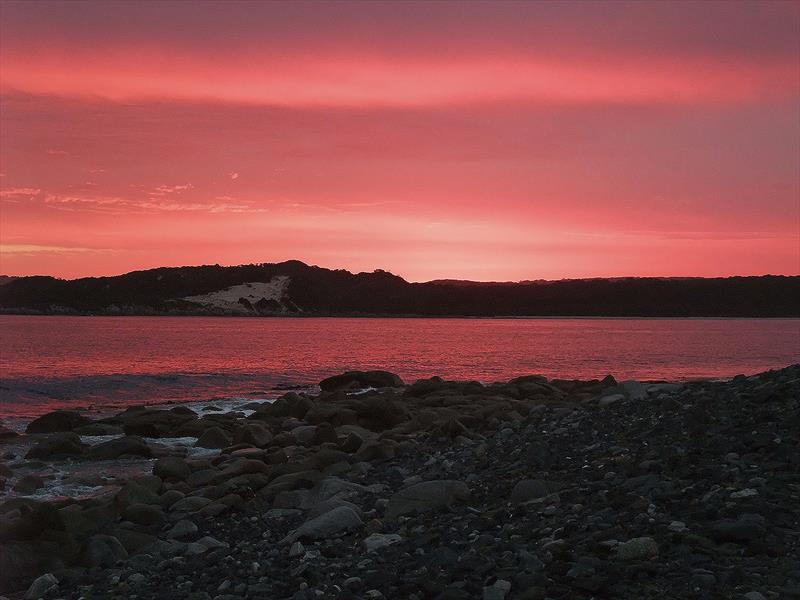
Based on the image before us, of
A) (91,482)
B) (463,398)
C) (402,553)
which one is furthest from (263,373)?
(402,553)

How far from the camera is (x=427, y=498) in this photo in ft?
32.4

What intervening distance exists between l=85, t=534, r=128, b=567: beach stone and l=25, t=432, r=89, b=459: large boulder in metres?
9.39

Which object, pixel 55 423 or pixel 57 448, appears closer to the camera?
pixel 57 448

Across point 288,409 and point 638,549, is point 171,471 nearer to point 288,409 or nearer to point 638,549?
point 288,409

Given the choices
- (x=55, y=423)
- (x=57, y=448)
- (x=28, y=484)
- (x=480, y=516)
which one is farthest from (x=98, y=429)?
(x=480, y=516)

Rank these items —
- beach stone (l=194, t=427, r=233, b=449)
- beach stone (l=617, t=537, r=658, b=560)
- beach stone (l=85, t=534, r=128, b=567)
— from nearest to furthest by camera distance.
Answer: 1. beach stone (l=617, t=537, r=658, b=560)
2. beach stone (l=85, t=534, r=128, b=567)
3. beach stone (l=194, t=427, r=233, b=449)

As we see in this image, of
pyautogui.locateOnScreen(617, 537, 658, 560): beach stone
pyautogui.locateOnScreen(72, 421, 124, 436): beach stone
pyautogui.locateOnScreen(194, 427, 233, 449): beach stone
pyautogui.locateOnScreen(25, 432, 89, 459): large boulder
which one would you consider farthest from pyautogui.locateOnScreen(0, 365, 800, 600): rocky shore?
pyautogui.locateOnScreen(72, 421, 124, 436): beach stone

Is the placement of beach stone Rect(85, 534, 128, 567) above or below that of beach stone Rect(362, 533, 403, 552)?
below

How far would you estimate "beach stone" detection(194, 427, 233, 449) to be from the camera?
67.0 feet

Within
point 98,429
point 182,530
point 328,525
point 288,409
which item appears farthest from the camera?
point 288,409

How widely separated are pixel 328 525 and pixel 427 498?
1.33 m

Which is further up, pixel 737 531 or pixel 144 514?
pixel 737 531

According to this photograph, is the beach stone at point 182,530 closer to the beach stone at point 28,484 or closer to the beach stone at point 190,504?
the beach stone at point 190,504

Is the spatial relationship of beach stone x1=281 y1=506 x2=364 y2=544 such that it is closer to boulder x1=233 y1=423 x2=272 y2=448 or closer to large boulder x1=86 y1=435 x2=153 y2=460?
boulder x1=233 y1=423 x2=272 y2=448
